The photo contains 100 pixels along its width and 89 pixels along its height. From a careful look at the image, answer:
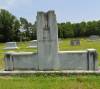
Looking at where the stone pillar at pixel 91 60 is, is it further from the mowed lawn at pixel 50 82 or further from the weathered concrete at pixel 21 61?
the weathered concrete at pixel 21 61

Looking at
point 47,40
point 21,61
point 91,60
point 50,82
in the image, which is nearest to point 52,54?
point 47,40

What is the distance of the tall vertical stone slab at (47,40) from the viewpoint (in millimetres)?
13383

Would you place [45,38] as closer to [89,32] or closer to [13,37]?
[13,37]

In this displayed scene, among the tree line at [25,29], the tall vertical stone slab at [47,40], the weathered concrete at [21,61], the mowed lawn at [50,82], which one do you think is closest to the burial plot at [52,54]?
the tall vertical stone slab at [47,40]

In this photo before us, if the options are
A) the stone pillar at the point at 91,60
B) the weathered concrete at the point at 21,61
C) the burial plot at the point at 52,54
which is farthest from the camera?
the weathered concrete at the point at 21,61

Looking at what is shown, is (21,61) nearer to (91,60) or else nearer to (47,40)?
(47,40)

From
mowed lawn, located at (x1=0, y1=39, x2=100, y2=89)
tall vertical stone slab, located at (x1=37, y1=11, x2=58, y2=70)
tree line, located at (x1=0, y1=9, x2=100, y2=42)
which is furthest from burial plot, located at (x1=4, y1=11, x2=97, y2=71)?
tree line, located at (x1=0, y1=9, x2=100, y2=42)

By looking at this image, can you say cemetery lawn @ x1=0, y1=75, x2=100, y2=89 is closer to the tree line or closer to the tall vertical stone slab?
the tall vertical stone slab

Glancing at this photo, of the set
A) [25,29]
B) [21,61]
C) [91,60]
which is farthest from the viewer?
[25,29]

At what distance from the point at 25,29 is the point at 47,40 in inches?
3323

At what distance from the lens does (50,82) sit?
11.0 metres

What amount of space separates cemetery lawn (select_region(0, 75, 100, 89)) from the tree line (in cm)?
7163

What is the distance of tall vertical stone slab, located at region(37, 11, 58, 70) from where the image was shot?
13.4 meters

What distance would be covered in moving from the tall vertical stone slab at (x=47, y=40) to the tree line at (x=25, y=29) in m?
70.0
